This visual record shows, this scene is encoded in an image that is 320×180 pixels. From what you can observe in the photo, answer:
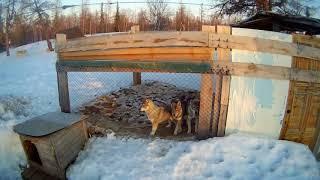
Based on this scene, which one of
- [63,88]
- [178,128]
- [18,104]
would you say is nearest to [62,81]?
[63,88]

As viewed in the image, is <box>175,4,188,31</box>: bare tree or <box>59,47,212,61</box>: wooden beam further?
<box>175,4,188,31</box>: bare tree

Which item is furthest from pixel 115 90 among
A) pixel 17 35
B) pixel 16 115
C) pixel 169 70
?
pixel 17 35

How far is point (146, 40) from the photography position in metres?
6.61

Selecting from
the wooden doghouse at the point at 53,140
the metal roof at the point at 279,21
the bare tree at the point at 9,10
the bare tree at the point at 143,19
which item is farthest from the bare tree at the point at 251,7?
the bare tree at the point at 9,10

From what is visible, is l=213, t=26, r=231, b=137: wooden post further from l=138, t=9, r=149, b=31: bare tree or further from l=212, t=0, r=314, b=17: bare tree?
l=138, t=9, r=149, b=31: bare tree

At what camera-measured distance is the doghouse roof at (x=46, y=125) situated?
20.1ft

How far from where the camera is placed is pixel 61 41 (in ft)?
25.5

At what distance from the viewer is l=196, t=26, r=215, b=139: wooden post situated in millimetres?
6363

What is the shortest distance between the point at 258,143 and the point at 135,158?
2.45 metres

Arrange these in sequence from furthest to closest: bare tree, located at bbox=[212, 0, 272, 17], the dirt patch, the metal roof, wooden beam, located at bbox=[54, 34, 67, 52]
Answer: bare tree, located at bbox=[212, 0, 272, 17], wooden beam, located at bbox=[54, 34, 67, 52], the metal roof, the dirt patch

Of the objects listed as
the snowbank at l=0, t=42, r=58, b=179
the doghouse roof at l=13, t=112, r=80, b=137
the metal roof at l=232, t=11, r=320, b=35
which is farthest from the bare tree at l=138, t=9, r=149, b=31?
the doghouse roof at l=13, t=112, r=80, b=137

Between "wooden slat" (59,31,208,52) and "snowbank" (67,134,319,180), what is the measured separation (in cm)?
208

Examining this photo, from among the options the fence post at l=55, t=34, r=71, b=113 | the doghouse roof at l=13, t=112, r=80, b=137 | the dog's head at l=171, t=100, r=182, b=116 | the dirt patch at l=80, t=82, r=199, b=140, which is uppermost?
the fence post at l=55, t=34, r=71, b=113

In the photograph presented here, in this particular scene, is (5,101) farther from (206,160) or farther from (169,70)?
(206,160)
